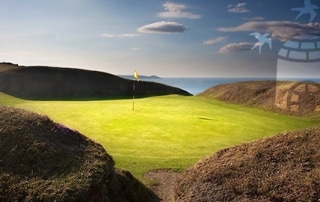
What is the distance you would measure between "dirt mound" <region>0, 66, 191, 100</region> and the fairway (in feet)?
92.6

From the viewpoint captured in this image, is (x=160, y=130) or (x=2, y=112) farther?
(x=160, y=130)

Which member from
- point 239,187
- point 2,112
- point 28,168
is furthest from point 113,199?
point 2,112

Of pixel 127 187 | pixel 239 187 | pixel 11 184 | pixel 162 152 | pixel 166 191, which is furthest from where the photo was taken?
pixel 162 152

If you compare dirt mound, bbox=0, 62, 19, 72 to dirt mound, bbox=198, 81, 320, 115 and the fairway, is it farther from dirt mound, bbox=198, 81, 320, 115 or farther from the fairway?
the fairway

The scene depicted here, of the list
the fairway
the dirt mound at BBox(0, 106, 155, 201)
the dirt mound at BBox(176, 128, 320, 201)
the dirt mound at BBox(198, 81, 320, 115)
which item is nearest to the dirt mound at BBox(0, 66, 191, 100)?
the dirt mound at BBox(198, 81, 320, 115)

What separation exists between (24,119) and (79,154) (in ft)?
6.30

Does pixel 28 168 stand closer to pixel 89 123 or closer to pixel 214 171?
pixel 214 171

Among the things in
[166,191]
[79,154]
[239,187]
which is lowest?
[166,191]

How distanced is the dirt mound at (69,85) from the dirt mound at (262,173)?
42146 millimetres

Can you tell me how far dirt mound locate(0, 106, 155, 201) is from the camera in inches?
283

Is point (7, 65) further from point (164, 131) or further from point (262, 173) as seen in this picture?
point (262, 173)

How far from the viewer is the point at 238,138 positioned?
16.9 metres

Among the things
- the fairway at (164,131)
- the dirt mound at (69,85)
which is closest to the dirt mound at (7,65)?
the dirt mound at (69,85)

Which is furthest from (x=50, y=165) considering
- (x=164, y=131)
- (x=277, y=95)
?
(x=277, y=95)
